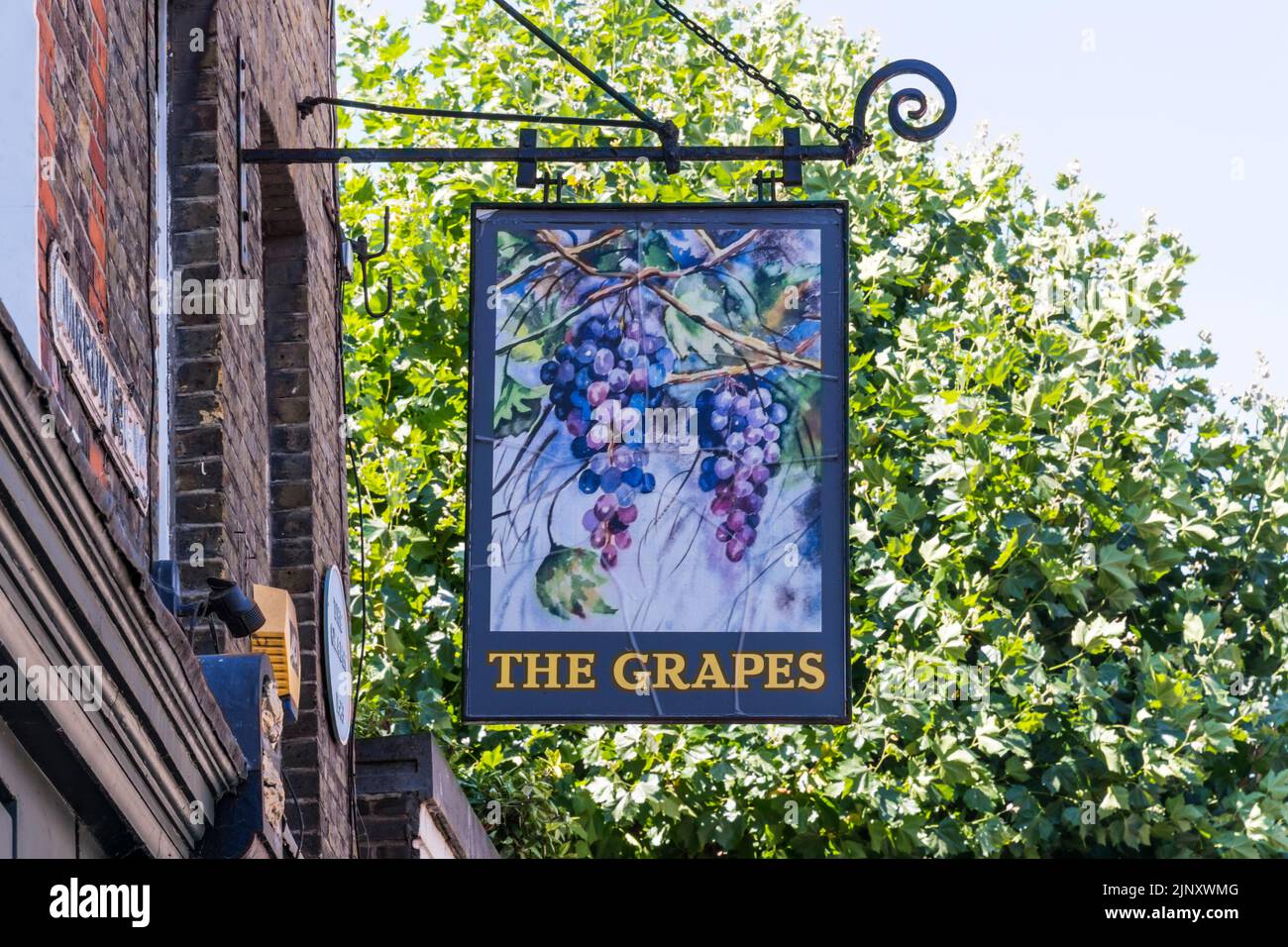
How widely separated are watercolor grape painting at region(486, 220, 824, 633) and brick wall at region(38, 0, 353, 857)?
95 centimetres

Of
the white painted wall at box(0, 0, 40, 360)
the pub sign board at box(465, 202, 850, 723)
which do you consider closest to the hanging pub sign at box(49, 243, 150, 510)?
the white painted wall at box(0, 0, 40, 360)

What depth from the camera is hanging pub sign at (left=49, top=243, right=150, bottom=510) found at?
16.5 feet

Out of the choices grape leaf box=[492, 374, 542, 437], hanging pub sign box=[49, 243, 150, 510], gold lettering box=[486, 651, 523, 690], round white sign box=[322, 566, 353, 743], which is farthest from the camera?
round white sign box=[322, 566, 353, 743]

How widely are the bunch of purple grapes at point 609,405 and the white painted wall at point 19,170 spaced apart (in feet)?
8.26

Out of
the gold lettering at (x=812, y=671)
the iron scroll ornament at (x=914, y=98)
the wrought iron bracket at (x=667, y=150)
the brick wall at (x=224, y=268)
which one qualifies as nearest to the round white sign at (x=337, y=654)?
the brick wall at (x=224, y=268)

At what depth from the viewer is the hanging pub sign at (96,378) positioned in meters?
5.04

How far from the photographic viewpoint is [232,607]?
5.95 meters

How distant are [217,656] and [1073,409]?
10.7 m

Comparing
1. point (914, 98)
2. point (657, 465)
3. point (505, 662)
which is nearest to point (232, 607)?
point (505, 662)

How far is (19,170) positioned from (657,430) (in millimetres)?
2703

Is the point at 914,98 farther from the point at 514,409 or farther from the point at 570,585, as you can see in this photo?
the point at 570,585
